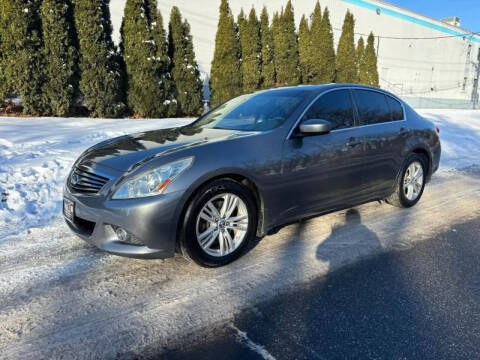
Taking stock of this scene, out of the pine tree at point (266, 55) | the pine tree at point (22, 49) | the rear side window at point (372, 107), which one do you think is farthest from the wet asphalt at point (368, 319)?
the pine tree at point (266, 55)

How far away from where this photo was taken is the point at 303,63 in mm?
19219

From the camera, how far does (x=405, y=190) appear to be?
4.94 meters

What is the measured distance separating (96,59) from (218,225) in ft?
32.1

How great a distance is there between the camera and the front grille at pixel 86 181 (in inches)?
119

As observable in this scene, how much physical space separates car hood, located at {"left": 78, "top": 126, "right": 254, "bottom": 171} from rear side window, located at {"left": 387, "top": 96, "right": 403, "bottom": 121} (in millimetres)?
2296

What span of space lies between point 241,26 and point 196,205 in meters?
15.2

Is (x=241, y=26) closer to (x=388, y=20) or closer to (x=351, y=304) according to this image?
(x=351, y=304)

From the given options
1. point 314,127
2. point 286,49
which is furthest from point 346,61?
point 314,127

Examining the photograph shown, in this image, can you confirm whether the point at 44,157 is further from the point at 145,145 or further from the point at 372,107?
the point at 372,107

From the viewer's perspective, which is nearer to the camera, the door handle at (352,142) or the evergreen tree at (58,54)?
the door handle at (352,142)

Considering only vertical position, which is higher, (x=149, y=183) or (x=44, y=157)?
(x=149, y=183)

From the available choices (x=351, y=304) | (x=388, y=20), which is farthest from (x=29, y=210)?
(x=388, y=20)

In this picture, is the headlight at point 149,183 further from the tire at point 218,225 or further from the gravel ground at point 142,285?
the gravel ground at point 142,285

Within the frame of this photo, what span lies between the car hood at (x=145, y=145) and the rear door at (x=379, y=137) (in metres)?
1.61
